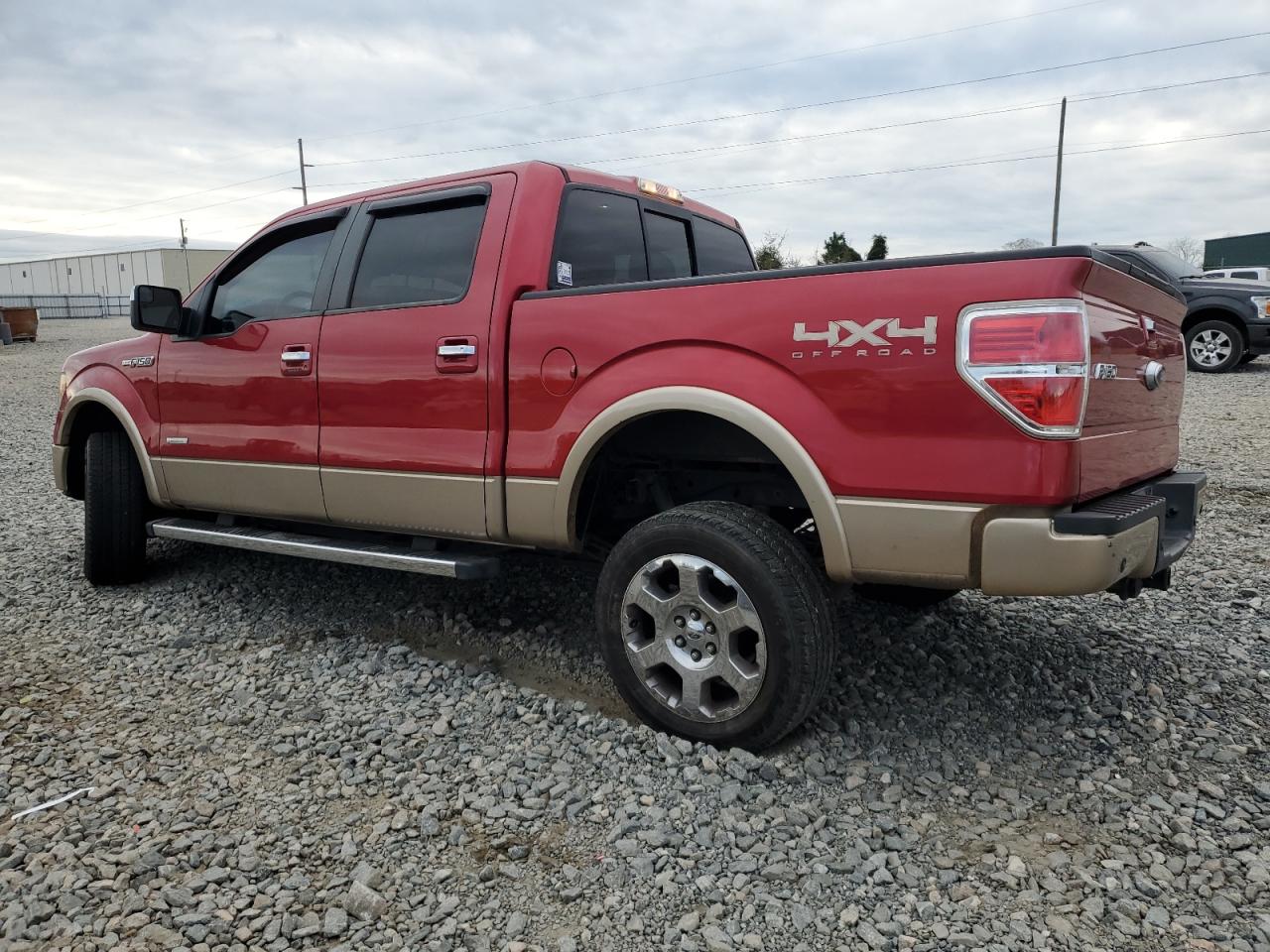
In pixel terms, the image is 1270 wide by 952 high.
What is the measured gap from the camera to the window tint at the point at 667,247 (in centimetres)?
409

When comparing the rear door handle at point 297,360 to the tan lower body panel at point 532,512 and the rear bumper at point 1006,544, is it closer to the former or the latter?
the tan lower body panel at point 532,512

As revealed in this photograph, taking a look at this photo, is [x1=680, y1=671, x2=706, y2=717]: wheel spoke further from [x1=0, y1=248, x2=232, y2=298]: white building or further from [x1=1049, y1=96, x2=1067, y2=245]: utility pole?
[x1=0, y1=248, x2=232, y2=298]: white building

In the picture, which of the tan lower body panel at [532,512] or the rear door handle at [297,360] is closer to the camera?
the tan lower body panel at [532,512]

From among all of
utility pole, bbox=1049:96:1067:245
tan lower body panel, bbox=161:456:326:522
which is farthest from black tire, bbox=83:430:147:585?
utility pole, bbox=1049:96:1067:245

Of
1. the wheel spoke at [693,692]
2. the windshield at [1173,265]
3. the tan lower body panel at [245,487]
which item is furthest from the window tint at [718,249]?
the windshield at [1173,265]

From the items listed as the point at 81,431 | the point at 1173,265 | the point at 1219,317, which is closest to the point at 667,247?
the point at 81,431

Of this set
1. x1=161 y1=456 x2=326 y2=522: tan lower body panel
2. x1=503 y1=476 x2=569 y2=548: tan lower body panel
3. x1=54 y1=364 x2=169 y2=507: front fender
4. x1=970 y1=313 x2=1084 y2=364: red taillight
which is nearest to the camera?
x1=970 y1=313 x2=1084 y2=364: red taillight

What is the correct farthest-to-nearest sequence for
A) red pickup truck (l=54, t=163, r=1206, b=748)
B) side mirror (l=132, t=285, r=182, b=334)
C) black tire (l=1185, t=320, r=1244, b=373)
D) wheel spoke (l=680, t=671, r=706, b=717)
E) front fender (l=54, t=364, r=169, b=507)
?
black tire (l=1185, t=320, r=1244, b=373), front fender (l=54, t=364, r=169, b=507), side mirror (l=132, t=285, r=182, b=334), wheel spoke (l=680, t=671, r=706, b=717), red pickup truck (l=54, t=163, r=1206, b=748)

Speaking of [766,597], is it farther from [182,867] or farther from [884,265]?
[182,867]

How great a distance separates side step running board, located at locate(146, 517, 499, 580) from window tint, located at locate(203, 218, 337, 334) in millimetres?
973

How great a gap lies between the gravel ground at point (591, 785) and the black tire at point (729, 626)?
135 millimetres

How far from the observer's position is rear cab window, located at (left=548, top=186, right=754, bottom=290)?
12.0 feet

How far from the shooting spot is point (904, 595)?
400cm

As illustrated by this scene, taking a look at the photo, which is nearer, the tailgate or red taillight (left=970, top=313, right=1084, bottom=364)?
red taillight (left=970, top=313, right=1084, bottom=364)
